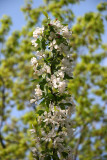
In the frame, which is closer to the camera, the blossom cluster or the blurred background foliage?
the blossom cluster

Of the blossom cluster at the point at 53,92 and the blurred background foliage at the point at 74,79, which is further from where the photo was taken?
the blurred background foliage at the point at 74,79

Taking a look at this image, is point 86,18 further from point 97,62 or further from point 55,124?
point 55,124

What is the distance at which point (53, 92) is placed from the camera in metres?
2.49

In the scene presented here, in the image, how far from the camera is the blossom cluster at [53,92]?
2.32m

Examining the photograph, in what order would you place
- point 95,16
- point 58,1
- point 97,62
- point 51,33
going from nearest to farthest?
1. point 51,33
2. point 95,16
3. point 58,1
4. point 97,62

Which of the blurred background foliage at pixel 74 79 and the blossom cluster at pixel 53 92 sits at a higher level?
the blurred background foliage at pixel 74 79

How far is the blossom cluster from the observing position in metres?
2.32

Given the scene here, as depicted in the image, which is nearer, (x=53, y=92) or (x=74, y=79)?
(x=53, y=92)

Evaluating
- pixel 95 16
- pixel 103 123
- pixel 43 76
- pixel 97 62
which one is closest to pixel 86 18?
pixel 95 16

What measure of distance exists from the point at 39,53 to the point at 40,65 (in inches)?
6.1

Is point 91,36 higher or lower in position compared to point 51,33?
higher

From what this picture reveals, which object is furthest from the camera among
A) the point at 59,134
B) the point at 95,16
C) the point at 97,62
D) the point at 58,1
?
the point at 97,62

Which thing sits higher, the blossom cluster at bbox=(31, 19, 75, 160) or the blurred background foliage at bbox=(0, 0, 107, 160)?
the blurred background foliage at bbox=(0, 0, 107, 160)

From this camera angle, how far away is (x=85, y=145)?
10352 millimetres
